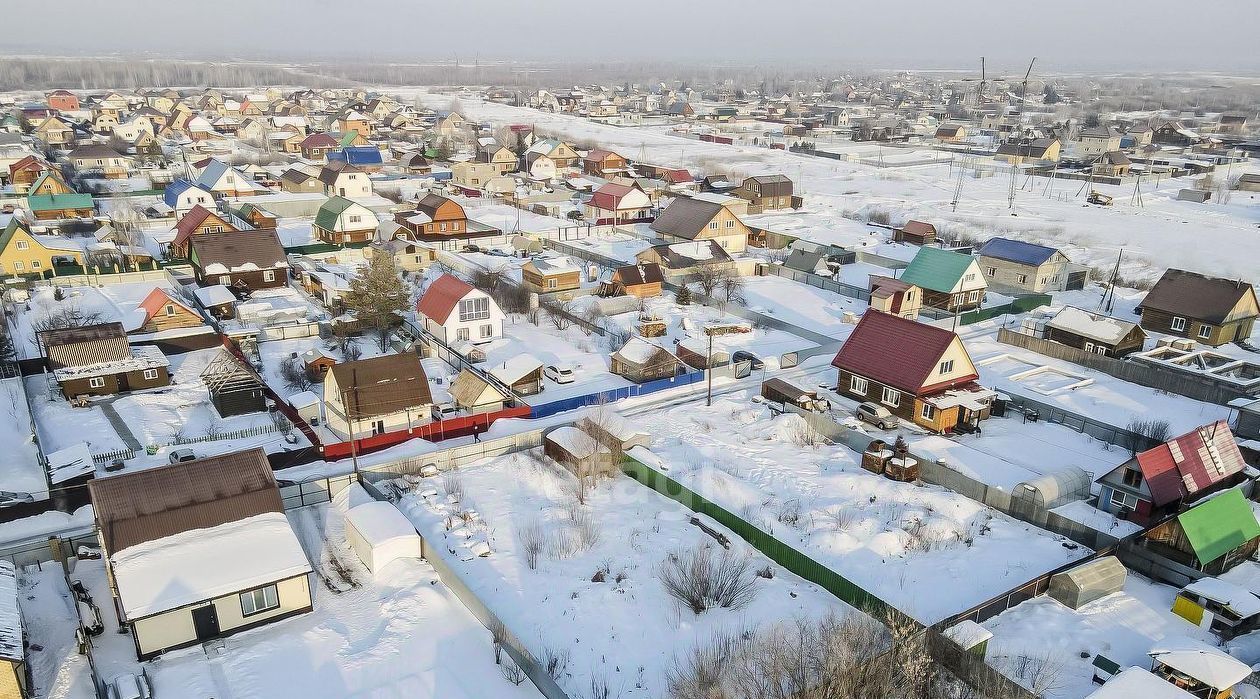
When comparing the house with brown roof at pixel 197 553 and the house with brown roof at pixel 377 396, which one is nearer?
the house with brown roof at pixel 197 553

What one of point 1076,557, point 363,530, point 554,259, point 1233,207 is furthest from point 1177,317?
point 1233,207

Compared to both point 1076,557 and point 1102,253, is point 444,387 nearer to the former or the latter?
point 1076,557

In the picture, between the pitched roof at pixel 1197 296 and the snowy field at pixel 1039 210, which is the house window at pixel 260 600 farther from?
the snowy field at pixel 1039 210

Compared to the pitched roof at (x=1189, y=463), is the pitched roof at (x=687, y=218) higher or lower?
higher

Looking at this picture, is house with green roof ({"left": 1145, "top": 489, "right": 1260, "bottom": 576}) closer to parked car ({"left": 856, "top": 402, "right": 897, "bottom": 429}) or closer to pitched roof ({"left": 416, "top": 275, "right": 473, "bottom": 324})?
parked car ({"left": 856, "top": 402, "right": 897, "bottom": 429})

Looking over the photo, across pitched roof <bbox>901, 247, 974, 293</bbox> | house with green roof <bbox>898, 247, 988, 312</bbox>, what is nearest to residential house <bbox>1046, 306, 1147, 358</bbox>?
house with green roof <bbox>898, 247, 988, 312</bbox>

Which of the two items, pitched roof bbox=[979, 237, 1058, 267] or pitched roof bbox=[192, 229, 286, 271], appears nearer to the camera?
pitched roof bbox=[192, 229, 286, 271]

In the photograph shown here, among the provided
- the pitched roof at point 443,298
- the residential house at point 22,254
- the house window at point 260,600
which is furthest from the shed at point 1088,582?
the residential house at point 22,254
